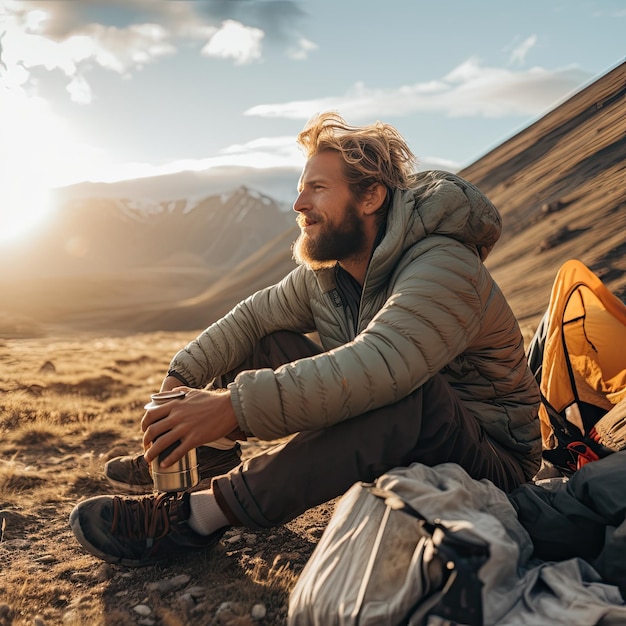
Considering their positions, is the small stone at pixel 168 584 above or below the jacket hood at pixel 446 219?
below

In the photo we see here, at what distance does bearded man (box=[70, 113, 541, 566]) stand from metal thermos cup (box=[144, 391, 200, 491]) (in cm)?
6

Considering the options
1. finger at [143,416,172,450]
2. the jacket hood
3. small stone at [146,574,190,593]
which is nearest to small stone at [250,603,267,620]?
small stone at [146,574,190,593]

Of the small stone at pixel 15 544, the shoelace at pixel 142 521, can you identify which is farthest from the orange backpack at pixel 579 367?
the small stone at pixel 15 544

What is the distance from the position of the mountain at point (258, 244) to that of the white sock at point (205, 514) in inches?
317

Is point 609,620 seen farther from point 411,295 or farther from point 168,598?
point 168,598

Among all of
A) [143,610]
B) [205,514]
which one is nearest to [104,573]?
[143,610]

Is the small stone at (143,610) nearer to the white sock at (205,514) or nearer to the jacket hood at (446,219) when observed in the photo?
the white sock at (205,514)

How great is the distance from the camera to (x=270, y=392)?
7.07 ft

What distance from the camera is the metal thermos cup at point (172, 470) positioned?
7.77 feet

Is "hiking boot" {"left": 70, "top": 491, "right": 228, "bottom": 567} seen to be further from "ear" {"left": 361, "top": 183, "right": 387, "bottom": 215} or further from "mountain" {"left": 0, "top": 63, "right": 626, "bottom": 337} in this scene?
"mountain" {"left": 0, "top": 63, "right": 626, "bottom": 337}

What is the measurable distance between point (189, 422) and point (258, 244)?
15313 centimetres

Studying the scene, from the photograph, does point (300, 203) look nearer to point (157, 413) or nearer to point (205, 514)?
point (157, 413)

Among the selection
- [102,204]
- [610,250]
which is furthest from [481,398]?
[102,204]

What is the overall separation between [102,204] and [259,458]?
165606 mm
